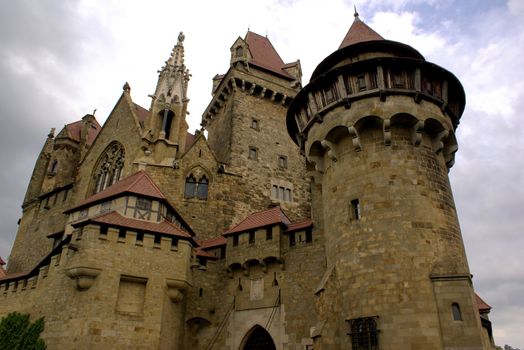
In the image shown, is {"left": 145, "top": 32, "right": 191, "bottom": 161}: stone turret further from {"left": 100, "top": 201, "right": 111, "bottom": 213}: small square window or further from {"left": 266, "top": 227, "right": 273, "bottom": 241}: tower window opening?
{"left": 266, "top": 227, "right": 273, "bottom": 241}: tower window opening

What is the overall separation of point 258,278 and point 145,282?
4.55m

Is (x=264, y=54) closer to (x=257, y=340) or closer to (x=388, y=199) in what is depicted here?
(x=257, y=340)

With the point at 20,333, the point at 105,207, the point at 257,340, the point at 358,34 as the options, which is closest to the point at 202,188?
the point at 105,207

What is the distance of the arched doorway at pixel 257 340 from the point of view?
16.9m

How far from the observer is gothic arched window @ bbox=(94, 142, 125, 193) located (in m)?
26.0

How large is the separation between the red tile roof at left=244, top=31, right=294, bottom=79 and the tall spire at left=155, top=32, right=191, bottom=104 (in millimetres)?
5460

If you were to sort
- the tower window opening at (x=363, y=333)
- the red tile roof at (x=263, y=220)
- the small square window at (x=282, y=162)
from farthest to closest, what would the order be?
the small square window at (x=282, y=162) → the red tile roof at (x=263, y=220) → the tower window opening at (x=363, y=333)

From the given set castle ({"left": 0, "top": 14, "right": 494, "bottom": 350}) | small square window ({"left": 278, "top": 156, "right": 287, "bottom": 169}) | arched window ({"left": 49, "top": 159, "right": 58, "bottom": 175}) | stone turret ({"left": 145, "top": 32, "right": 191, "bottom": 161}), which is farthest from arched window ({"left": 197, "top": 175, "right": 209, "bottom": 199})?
arched window ({"left": 49, "top": 159, "right": 58, "bottom": 175})

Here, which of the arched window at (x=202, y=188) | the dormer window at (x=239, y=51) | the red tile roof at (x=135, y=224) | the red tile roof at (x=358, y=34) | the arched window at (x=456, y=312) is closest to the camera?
the arched window at (x=456, y=312)

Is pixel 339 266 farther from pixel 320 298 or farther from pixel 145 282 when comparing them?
pixel 145 282

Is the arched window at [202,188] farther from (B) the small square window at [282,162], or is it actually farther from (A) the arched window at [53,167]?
(A) the arched window at [53,167]

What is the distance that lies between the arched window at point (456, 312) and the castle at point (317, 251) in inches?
2.2

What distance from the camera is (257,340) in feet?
56.6

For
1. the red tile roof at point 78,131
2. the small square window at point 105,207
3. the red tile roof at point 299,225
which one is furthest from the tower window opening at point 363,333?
the red tile roof at point 78,131
